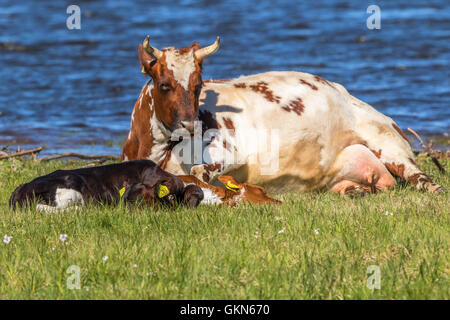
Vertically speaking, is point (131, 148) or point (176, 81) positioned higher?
point (176, 81)

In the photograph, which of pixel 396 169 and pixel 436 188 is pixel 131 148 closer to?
pixel 396 169

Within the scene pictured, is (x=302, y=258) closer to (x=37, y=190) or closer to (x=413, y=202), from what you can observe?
(x=413, y=202)

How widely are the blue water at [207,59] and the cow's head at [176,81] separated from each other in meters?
5.69

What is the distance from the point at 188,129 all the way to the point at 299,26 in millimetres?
22046

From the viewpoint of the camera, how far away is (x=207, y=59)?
76.8 feet

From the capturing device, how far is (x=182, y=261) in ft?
18.9

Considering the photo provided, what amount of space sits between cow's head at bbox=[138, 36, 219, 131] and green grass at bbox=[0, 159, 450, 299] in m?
1.01

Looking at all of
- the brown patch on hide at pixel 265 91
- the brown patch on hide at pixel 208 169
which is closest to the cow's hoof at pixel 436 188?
the brown patch on hide at pixel 265 91

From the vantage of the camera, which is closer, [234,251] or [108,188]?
[234,251]

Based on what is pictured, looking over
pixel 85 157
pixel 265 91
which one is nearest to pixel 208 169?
pixel 265 91

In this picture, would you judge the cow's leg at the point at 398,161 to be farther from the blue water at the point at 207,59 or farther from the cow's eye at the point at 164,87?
the blue water at the point at 207,59

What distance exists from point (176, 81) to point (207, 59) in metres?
15.7

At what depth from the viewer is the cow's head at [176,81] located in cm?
778

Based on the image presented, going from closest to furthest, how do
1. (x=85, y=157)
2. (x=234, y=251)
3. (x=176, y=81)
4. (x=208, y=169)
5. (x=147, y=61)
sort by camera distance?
1. (x=234, y=251)
2. (x=176, y=81)
3. (x=147, y=61)
4. (x=208, y=169)
5. (x=85, y=157)
